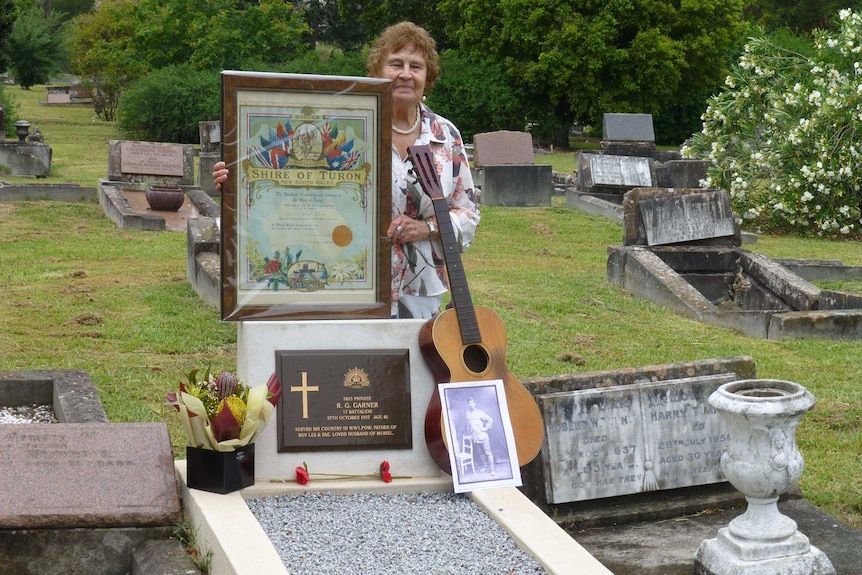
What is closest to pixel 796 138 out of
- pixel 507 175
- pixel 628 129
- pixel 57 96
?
pixel 507 175

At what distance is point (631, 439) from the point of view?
17.3ft

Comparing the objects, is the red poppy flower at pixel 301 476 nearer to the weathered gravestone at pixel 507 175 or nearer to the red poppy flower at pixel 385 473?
the red poppy flower at pixel 385 473

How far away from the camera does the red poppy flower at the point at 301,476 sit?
15.5ft

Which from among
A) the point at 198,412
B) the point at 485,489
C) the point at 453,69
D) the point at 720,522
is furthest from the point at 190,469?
the point at 453,69

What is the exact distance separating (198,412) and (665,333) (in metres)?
5.90

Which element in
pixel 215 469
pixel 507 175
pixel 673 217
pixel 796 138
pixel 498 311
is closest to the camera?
pixel 215 469

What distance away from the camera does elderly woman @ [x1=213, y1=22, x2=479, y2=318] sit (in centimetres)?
516

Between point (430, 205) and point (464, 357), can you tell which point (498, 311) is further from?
point (464, 357)

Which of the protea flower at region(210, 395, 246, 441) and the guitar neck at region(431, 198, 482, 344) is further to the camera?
the guitar neck at region(431, 198, 482, 344)

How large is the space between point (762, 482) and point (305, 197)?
2.26m

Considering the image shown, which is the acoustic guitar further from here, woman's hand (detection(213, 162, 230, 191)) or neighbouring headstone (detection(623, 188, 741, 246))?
neighbouring headstone (detection(623, 188, 741, 246))

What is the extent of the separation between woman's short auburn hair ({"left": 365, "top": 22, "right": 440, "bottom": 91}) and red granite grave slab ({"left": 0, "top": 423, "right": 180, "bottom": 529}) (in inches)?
75.0

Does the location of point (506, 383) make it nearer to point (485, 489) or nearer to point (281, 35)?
point (485, 489)

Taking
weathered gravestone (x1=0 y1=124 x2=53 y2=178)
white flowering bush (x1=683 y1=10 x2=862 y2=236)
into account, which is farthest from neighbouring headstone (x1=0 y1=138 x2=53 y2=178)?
white flowering bush (x1=683 y1=10 x2=862 y2=236)
